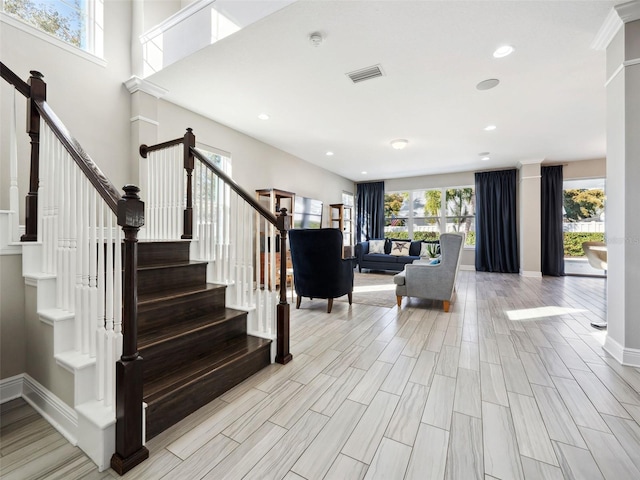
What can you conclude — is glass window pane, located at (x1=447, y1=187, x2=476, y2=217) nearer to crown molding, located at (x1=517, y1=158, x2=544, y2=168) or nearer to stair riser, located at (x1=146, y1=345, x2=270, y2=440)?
crown molding, located at (x1=517, y1=158, x2=544, y2=168)

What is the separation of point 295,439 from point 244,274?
4.01 feet

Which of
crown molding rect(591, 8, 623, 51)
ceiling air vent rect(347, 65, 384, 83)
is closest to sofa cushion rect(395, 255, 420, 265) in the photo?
ceiling air vent rect(347, 65, 384, 83)

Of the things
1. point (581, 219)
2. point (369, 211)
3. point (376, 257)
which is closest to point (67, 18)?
point (376, 257)

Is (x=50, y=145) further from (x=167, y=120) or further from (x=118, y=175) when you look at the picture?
(x=167, y=120)

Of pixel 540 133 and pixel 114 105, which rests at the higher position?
pixel 540 133

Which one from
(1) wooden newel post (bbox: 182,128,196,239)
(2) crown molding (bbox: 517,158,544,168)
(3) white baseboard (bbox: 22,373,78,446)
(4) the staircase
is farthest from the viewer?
(2) crown molding (bbox: 517,158,544,168)

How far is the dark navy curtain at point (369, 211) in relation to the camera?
872 centimetres

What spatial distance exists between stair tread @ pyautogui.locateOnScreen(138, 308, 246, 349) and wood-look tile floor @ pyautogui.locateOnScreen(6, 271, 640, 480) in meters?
0.45

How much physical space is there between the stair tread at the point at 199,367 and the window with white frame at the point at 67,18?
3108mm

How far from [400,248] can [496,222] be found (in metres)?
2.67

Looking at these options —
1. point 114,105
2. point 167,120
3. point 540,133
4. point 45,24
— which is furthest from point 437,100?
point 45,24

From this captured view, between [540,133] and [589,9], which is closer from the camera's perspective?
[589,9]

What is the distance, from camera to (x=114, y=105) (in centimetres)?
293

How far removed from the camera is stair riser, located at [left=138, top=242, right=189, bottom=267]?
213cm
